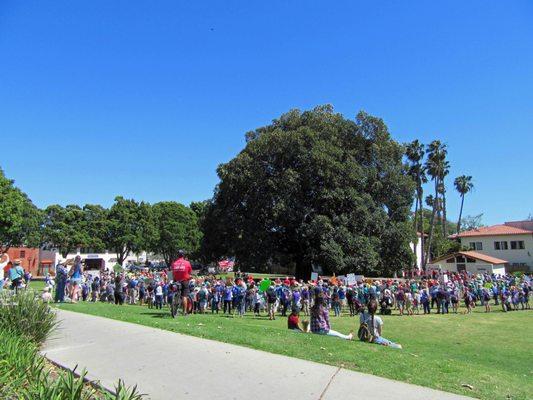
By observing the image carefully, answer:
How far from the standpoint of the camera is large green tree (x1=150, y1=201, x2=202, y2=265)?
6962cm

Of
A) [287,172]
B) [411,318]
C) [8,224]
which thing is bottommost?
[411,318]

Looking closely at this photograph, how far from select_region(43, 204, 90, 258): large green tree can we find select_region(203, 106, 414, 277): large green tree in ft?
89.5

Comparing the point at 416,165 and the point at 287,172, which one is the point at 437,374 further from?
the point at 416,165

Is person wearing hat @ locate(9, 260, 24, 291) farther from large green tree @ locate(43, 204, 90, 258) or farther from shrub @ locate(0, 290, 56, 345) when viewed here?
large green tree @ locate(43, 204, 90, 258)

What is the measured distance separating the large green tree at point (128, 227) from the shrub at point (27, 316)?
57.8 meters

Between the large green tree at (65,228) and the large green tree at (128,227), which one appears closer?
the large green tree at (65,228)

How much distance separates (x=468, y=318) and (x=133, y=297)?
18118mm

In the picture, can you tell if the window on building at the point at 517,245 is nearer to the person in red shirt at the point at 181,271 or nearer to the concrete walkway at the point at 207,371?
the person in red shirt at the point at 181,271

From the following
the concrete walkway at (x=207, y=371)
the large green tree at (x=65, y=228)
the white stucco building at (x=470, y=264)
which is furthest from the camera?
the large green tree at (x=65, y=228)

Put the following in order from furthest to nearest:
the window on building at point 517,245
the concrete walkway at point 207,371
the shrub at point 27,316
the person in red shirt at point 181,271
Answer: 1. the window on building at point 517,245
2. the person in red shirt at point 181,271
3. the shrub at point 27,316
4. the concrete walkway at point 207,371

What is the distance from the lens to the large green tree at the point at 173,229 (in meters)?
69.6

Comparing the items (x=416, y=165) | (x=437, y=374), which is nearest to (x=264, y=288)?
(x=437, y=374)

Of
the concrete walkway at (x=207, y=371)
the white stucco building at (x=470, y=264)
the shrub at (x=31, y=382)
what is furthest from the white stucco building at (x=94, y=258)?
the shrub at (x=31, y=382)

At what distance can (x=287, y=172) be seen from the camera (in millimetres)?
36156
